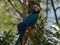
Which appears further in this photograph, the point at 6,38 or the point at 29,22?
the point at 6,38

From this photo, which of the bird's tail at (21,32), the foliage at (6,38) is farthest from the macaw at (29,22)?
the foliage at (6,38)

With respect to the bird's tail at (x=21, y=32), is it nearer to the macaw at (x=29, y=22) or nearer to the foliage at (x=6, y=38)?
the macaw at (x=29, y=22)

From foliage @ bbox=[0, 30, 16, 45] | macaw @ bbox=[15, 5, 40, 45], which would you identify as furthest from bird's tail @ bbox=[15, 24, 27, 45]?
foliage @ bbox=[0, 30, 16, 45]

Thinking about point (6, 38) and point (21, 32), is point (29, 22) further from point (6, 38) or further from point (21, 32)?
point (6, 38)

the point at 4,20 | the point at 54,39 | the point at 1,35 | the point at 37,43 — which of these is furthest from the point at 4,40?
the point at 4,20

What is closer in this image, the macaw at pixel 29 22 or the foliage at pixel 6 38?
the macaw at pixel 29 22

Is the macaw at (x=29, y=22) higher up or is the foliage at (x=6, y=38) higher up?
the macaw at (x=29, y=22)

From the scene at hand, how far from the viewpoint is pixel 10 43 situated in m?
1.49

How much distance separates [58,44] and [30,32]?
0.16 meters

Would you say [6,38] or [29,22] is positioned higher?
[29,22]

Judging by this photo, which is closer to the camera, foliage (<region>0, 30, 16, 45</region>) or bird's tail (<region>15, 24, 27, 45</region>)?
bird's tail (<region>15, 24, 27, 45</region>)

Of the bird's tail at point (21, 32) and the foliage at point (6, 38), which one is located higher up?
the bird's tail at point (21, 32)

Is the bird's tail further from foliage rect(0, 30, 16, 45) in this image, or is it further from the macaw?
foliage rect(0, 30, 16, 45)

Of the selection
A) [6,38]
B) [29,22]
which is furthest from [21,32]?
[6,38]
